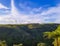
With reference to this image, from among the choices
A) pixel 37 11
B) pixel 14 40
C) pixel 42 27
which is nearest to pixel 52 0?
pixel 37 11

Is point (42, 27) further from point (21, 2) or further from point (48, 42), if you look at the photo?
point (21, 2)

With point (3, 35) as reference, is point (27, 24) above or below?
above

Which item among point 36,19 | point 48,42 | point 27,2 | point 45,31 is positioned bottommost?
point 48,42

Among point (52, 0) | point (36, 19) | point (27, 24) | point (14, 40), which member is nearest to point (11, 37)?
point (14, 40)

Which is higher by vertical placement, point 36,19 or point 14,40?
point 36,19

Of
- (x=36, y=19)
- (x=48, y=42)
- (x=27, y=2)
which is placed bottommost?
(x=48, y=42)

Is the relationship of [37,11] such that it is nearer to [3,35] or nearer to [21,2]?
[21,2]
